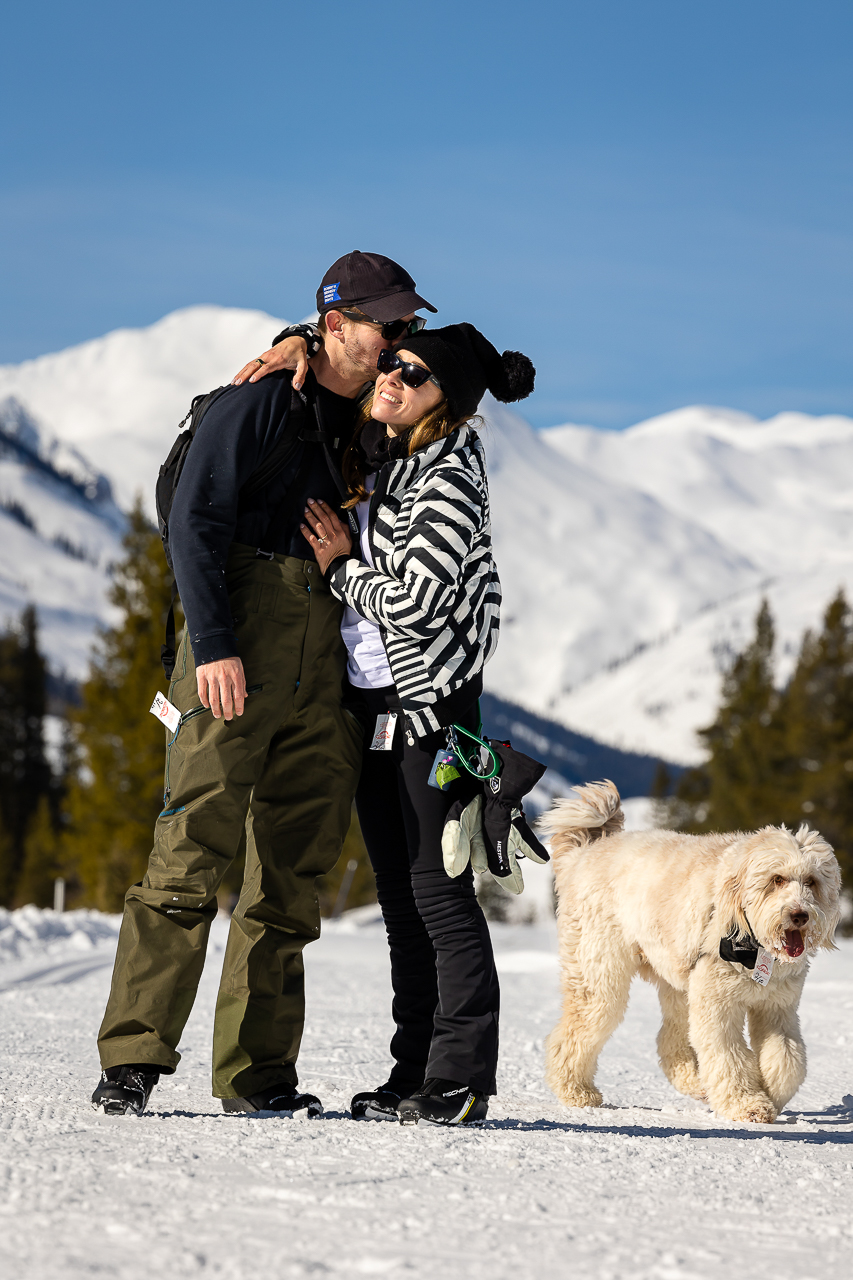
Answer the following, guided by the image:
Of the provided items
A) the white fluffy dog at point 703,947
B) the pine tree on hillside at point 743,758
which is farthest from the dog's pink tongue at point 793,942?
the pine tree on hillside at point 743,758

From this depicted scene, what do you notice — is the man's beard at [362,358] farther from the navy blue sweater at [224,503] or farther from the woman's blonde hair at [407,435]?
the navy blue sweater at [224,503]

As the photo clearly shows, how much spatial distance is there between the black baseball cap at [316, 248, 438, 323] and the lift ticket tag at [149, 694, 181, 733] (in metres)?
1.40

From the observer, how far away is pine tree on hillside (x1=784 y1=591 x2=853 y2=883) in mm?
37500

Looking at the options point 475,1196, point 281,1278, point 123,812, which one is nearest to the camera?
point 281,1278

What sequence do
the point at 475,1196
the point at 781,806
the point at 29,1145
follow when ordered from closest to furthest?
the point at 475,1196 → the point at 29,1145 → the point at 781,806

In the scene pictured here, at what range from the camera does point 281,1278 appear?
7.18ft

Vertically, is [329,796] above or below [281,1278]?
above

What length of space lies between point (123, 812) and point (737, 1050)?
28.1 meters

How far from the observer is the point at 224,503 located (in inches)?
153

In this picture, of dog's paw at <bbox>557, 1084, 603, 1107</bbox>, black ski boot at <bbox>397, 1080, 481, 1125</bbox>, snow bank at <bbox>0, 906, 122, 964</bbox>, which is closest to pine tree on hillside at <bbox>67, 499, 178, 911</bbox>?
snow bank at <bbox>0, 906, 122, 964</bbox>

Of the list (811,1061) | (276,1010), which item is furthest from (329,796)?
(811,1061)

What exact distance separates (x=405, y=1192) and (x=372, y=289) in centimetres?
274

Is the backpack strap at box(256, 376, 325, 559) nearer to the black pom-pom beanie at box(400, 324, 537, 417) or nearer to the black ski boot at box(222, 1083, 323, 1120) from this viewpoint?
the black pom-pom beanie at box(400, 324, 537, 417)

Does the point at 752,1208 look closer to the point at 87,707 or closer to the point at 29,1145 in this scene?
the point at 29,1145
